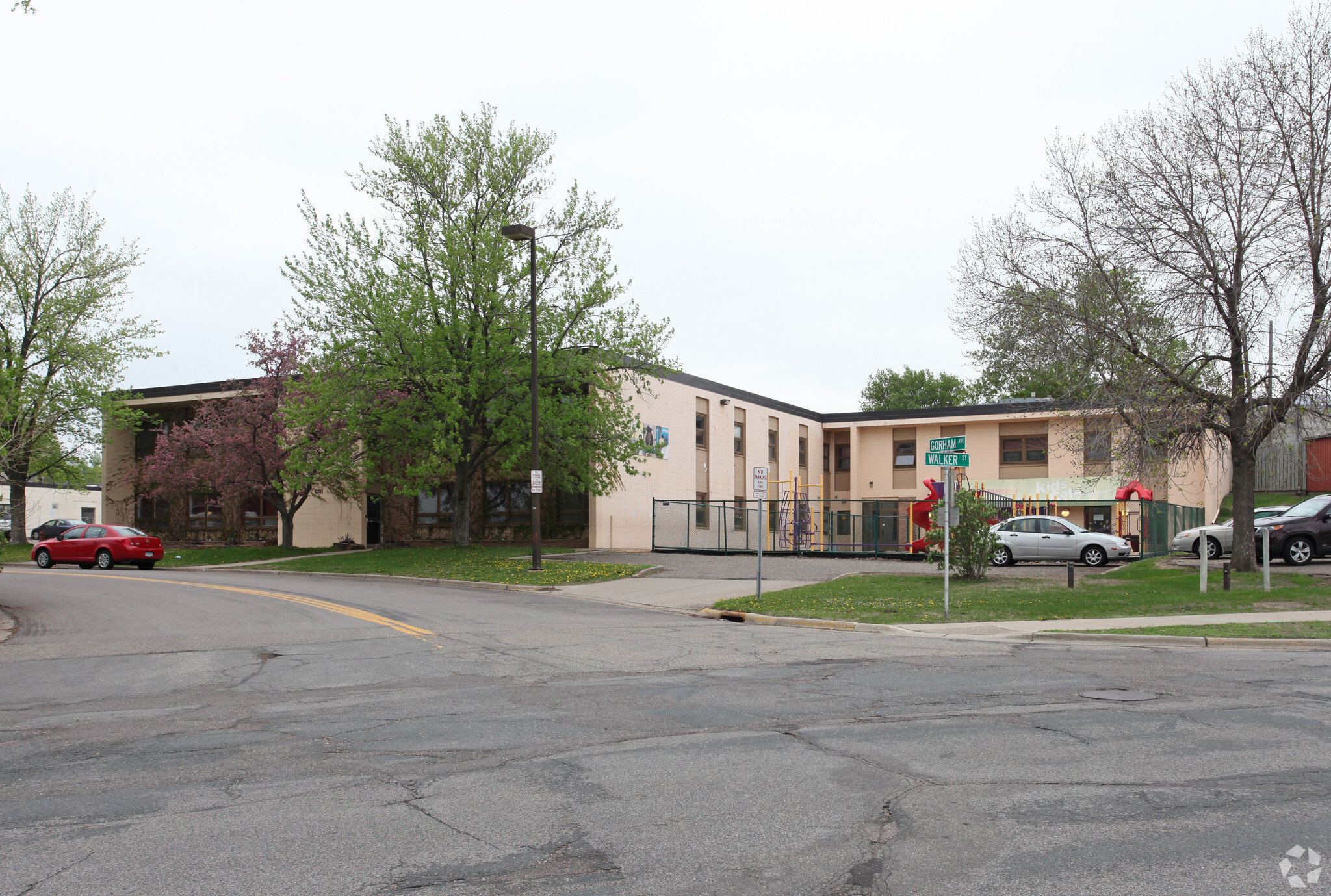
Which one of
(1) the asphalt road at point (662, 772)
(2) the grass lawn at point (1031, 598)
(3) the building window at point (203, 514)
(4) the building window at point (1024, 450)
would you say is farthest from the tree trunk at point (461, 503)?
(4) the building window at point (1024, 450)

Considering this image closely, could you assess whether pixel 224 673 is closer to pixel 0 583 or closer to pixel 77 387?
pixel 0 583

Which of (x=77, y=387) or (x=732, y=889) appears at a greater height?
(x=77, y=387)

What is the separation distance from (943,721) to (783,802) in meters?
2.73

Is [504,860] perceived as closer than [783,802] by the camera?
Yes

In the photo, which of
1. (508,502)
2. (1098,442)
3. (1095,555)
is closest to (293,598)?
(1098,442)

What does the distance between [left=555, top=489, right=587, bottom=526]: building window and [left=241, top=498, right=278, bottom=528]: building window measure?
15.6m

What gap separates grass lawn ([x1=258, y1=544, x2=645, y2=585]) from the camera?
1042 inches

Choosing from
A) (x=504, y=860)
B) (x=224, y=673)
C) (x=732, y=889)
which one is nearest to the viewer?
(x=732, y=889)

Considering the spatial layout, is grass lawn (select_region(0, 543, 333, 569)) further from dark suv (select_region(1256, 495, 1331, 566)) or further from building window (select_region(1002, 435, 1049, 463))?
building window (select_region(1002, 435, 1049, 463))

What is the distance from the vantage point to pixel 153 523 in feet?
164

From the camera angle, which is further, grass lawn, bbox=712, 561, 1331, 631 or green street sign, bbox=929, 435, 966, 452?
grass lawn, bbox=712, 561, 1331, 631

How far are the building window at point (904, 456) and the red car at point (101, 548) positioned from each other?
34401 mm

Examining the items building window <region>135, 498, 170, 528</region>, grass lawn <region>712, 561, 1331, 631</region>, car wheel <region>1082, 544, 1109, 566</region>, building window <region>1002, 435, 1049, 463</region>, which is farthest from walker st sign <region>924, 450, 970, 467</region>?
building window <region>135, 498, 170, 528</region>

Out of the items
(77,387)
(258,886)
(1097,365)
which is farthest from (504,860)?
(77,387)
